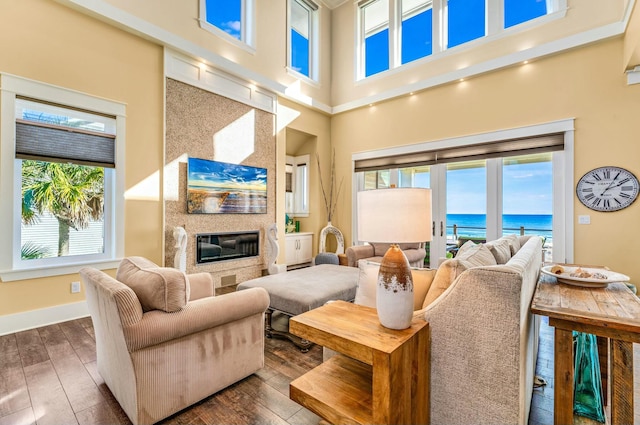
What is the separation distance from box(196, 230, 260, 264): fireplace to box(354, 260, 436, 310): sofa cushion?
325 centimetres

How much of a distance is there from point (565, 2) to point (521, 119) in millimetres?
1622

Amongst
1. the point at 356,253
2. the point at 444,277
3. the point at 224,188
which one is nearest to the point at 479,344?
the point at 444,277

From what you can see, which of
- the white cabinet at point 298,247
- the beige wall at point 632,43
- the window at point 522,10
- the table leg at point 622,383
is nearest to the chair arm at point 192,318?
the table leg at point 622,383

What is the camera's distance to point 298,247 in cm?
622

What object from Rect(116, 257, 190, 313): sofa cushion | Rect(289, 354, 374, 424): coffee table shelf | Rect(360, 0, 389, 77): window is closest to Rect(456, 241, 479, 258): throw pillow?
Rect(289, 354, 374, 424): coffee table shelf

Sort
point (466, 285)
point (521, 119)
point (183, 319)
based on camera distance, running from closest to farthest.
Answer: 1. point (466, 285)
2. point (183, 319)
3. point (521, 119)

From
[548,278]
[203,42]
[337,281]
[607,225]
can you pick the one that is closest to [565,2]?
[607,225]

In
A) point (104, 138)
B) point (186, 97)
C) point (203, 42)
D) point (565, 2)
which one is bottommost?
point (104, 138)

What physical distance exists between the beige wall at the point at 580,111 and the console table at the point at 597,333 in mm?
2873

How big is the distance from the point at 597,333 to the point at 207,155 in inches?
183

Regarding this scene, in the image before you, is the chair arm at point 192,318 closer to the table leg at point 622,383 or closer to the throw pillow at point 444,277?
the throw pillow at point 444,277

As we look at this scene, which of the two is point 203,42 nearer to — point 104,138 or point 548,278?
point 104,138

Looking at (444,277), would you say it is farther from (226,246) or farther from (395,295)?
(226,246)

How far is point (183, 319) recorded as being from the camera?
1.62 metres
